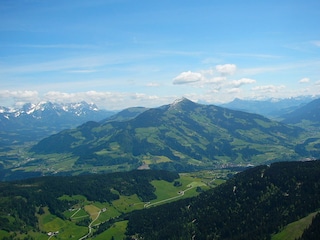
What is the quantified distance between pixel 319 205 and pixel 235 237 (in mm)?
48721

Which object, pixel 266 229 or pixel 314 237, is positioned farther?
pixel 266 229

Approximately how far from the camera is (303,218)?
188 meters

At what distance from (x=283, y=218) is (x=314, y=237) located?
40.8 meters

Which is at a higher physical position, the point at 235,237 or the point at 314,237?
the point at 314,237

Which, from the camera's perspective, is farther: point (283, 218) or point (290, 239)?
point (283, 218)

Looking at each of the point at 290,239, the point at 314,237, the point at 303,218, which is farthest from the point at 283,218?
the point at 314,237

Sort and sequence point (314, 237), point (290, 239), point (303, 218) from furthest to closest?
point (303, 218) → point (290, 239) → point (314, 237)

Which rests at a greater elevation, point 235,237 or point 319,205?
point 319,205

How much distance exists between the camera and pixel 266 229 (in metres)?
190

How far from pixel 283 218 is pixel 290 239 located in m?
28.4

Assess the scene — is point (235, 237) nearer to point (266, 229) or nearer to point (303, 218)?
point (266, 229)

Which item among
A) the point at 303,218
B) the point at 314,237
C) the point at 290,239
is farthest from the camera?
→ the point at 303,218

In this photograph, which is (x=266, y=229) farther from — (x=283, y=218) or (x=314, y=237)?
(x=314, y=237)

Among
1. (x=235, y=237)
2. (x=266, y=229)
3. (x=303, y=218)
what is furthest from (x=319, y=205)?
(x=235, y=237)
